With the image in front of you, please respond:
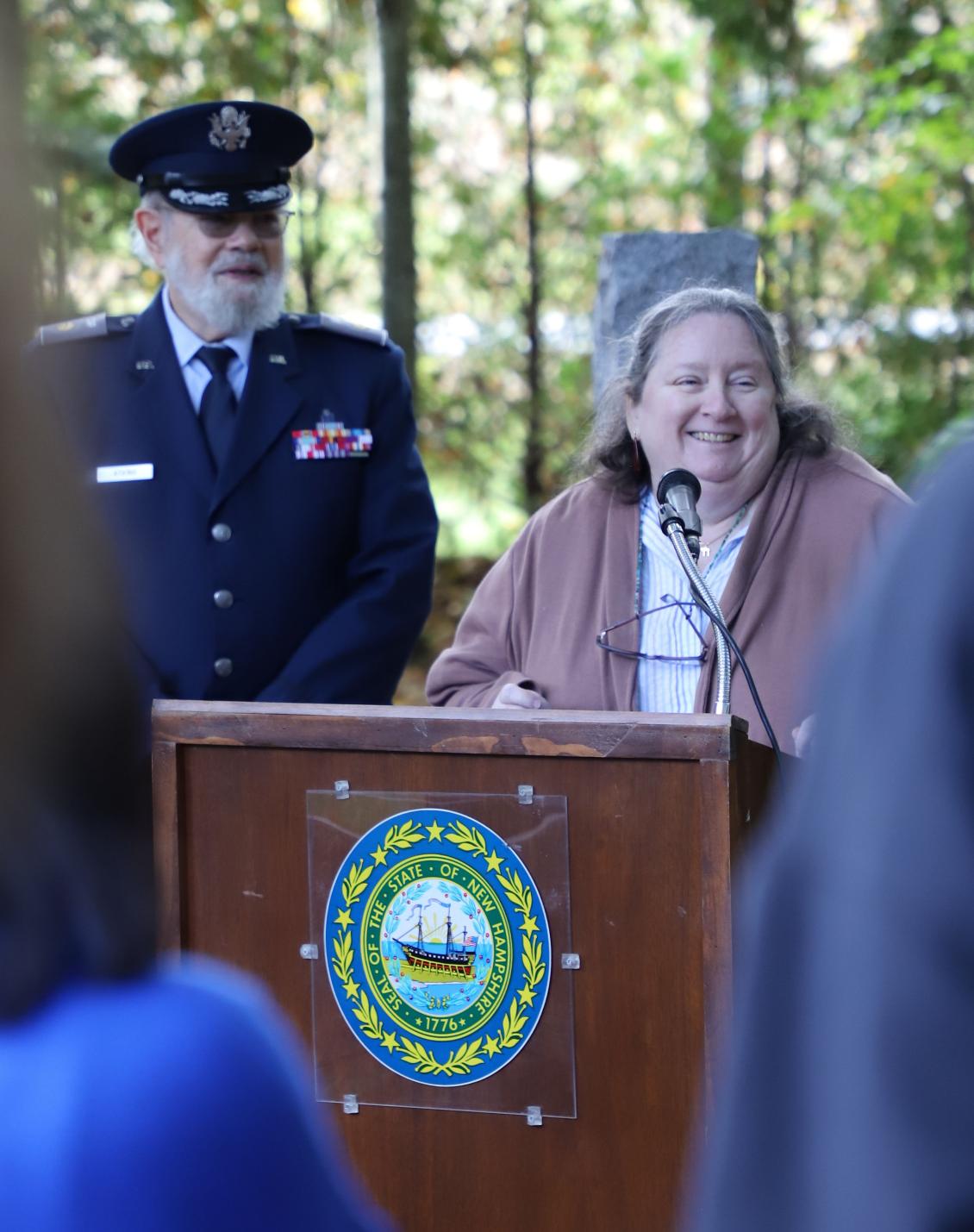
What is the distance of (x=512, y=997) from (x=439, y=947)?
119 mm

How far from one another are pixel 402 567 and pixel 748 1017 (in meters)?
2.71

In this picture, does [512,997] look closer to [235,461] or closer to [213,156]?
[235,461]

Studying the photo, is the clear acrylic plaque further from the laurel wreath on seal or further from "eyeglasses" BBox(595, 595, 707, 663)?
"eyeglasses" BBox(595, 595, 707, 663)

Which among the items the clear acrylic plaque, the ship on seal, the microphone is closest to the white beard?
the microphone

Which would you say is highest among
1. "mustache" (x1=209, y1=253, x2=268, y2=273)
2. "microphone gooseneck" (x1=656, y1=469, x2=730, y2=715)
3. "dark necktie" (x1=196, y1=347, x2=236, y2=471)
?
"mustache" (x1=209, y1=253, x2=268, y2=273)

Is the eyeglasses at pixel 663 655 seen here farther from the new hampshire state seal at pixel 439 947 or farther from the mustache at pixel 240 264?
the mustache at pixel 240 264

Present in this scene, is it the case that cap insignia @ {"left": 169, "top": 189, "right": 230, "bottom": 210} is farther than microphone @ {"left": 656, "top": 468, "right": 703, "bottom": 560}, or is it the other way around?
cap insignia @ {"left": 169, "top": 189, "right": 230, "bottom": 210}

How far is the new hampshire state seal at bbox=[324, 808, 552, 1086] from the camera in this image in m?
2.19

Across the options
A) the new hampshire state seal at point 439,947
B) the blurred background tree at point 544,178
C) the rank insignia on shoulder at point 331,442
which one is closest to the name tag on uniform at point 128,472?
the rank insignia on shoulder at point 331,442

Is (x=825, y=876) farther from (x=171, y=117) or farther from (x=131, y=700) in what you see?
(x=171, y=117)

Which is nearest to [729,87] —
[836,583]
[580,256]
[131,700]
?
[580,256]

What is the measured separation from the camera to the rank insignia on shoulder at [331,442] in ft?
11.2

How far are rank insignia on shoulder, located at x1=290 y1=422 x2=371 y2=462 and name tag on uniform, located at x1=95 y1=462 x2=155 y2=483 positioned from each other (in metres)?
0.31

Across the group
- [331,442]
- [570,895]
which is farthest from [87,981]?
[331,442]
